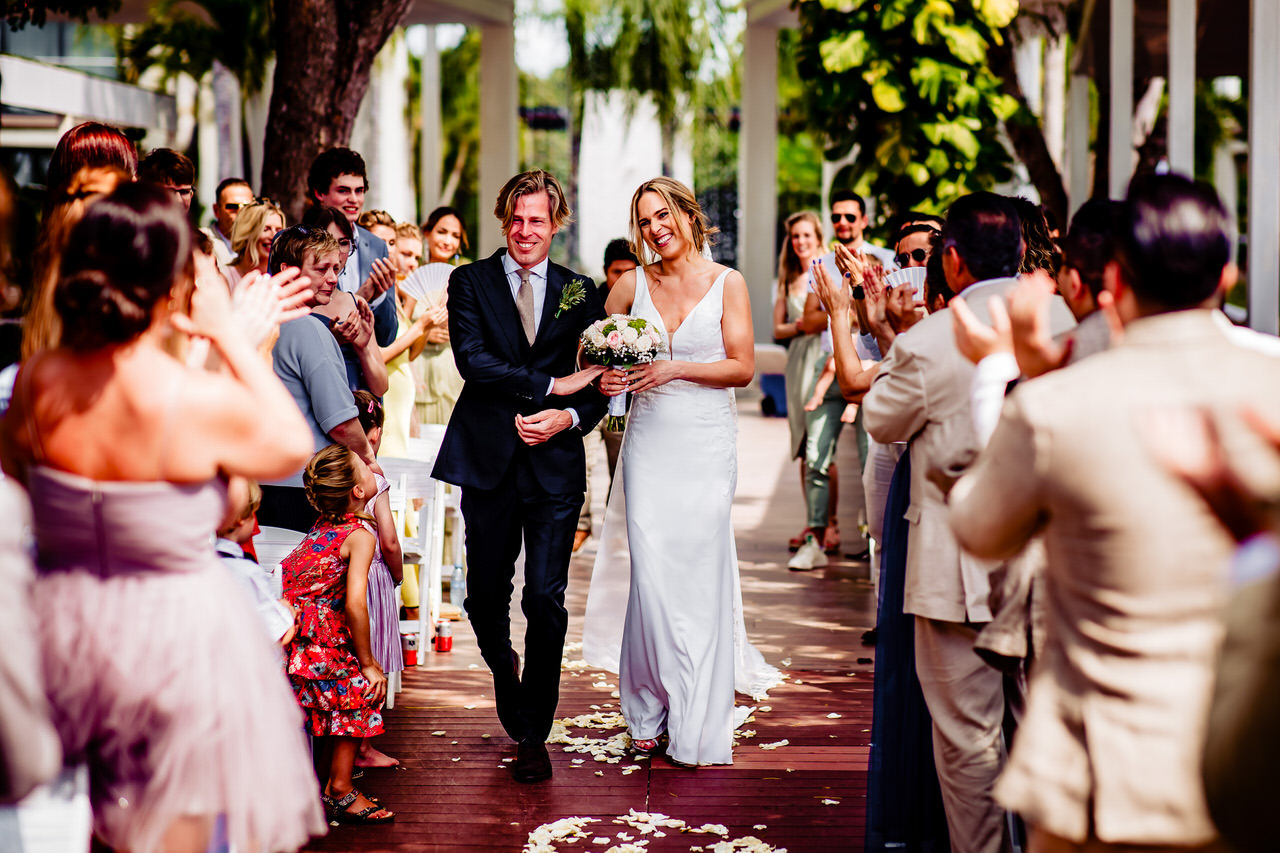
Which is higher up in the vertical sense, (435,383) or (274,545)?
(435,383)

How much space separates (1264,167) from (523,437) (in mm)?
5230

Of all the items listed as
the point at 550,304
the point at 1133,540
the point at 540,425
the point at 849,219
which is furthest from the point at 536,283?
the point at 849,219

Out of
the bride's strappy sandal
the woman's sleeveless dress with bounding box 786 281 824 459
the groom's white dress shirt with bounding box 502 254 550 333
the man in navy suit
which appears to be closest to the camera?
the groom's white dress shirt with bounding box 502 254 550 333

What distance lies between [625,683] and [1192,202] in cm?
366

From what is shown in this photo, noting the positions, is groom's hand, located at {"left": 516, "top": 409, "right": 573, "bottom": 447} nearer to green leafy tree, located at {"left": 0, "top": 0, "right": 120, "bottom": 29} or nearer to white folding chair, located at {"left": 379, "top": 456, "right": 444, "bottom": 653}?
white folding chair, located at {"left": 379, "top": 456, "right": 444, "bottom": 653}

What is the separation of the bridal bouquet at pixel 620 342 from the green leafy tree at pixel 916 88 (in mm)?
4653

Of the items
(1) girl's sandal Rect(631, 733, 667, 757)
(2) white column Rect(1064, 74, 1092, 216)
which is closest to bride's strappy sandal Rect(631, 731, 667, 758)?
(1) girl's sandal Rect(631, 733, 667, 757)

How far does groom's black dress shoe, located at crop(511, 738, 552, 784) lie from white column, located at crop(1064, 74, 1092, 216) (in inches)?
399

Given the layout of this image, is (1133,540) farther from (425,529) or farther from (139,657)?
(425,529)

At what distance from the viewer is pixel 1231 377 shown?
91.0 inches

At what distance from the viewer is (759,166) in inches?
797

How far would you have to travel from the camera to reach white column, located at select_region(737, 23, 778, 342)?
19.7 m

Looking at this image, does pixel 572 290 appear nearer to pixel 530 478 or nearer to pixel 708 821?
pixel 530 478

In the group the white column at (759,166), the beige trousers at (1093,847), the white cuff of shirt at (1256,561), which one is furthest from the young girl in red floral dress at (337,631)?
the white column at (759,166)
